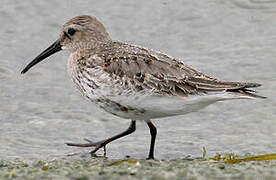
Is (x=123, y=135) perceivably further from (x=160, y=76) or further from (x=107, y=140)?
(x=160, y=76)

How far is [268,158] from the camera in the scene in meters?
5.59

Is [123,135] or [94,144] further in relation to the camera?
[94,144]

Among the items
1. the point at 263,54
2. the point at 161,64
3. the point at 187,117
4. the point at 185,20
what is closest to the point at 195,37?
the point at 185,20

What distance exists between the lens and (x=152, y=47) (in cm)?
998

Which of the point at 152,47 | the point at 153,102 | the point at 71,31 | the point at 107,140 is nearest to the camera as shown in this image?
the point at 153,102

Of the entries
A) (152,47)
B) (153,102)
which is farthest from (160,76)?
(152,47)

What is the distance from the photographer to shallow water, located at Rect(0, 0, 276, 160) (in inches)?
295

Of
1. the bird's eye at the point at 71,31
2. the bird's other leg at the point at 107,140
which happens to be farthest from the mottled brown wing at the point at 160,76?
the bird's other leg at the point at 107,140

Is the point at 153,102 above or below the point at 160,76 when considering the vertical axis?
below

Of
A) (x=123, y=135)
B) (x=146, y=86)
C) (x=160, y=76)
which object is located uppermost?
(x=160, y=76)

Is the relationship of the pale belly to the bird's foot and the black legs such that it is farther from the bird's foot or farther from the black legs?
the bird's foot

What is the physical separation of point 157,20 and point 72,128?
361cm

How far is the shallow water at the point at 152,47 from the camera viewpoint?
750 cm

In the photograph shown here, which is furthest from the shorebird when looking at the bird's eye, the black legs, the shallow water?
the shallow water
